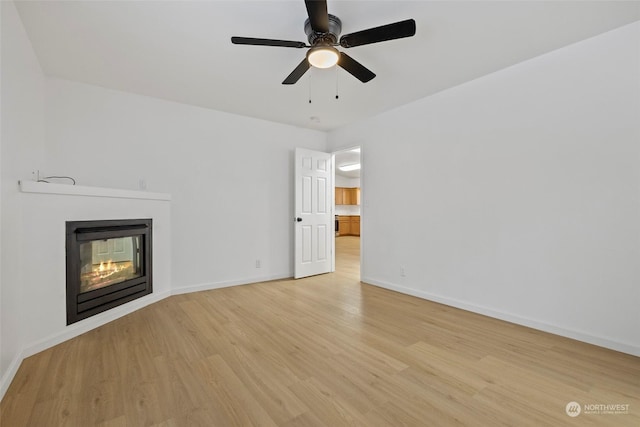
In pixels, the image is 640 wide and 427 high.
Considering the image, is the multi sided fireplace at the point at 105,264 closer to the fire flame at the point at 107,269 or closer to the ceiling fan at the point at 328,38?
the fire flame at the point at 107,269

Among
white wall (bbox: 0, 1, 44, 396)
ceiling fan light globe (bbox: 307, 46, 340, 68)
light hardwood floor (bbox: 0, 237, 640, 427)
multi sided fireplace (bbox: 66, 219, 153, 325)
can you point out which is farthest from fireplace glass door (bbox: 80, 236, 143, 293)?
ceiling fan light globe (bbox: 307, 46, 340, 68)

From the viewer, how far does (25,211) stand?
86.0 inches

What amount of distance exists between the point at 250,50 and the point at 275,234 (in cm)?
276

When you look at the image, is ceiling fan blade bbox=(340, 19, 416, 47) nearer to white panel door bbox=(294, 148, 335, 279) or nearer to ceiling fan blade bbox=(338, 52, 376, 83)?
ceiling fan blade bbox=(338, 52, 376, 83)

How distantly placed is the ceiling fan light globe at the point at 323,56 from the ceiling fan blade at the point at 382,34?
0.33 ft

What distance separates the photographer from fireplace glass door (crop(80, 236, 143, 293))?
2719 millimetres

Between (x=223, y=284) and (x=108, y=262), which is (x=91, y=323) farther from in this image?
(x=223, y=284)

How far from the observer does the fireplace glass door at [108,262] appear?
8.92 ft

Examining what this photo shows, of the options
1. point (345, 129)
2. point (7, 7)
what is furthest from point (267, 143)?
point (7, 7)

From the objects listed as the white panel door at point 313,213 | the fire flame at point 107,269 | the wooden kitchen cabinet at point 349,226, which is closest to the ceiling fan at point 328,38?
the white panel door at point 313,213

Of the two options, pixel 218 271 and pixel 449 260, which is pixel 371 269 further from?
pixel 218 271

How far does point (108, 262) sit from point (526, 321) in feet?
14.0

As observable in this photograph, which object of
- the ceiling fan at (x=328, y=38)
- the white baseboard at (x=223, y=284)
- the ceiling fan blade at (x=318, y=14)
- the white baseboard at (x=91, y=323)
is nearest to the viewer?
the ceiling fan blade at (x=318, y=14)

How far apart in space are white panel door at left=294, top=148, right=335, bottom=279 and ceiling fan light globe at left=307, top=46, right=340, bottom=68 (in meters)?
2.39
